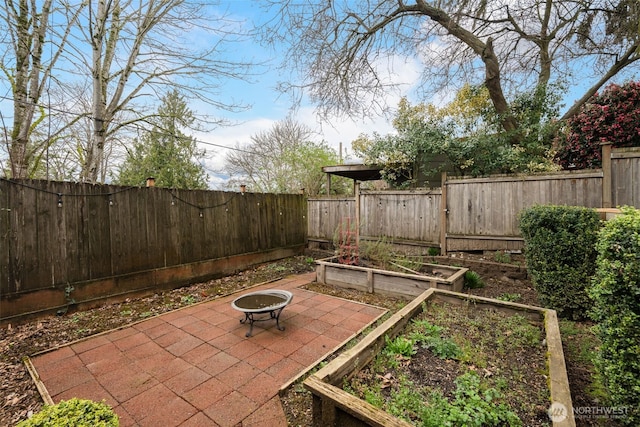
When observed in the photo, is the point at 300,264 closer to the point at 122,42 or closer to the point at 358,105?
the point at 358,105

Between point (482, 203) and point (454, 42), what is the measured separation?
4625 mm

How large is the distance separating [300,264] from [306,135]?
9.54 metres

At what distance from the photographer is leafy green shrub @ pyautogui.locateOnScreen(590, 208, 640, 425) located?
1567 mm

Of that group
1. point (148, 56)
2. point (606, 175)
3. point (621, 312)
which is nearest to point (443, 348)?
point (621, 312)

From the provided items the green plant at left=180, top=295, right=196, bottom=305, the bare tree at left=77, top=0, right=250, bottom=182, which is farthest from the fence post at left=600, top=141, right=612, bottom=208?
the bare tree at left=77, top=0, right=250, bottom=182

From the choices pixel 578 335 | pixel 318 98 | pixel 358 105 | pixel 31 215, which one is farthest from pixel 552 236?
pixel 31 215

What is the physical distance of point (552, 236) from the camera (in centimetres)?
331

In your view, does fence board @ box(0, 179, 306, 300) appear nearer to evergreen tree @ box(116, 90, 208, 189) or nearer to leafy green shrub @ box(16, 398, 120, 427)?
leafy green shrub @ box(16, 398, 120, 427)

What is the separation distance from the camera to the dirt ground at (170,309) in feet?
6.90

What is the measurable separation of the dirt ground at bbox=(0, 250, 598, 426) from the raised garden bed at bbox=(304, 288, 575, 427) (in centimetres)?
33

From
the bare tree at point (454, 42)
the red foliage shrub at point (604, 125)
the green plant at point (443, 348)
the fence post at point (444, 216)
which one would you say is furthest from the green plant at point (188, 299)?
the red foliage shrub at point (604, 125)

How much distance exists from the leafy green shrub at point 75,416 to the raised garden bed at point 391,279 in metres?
3.78

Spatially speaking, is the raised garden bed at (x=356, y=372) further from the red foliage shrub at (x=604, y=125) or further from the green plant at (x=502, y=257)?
the red foliage shrub at (x=604, y=125)

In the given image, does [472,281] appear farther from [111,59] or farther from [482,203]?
[111,59]
